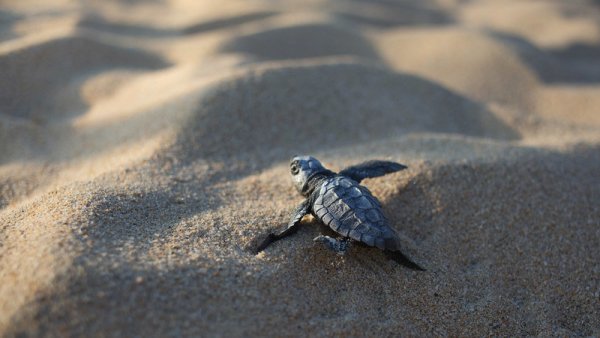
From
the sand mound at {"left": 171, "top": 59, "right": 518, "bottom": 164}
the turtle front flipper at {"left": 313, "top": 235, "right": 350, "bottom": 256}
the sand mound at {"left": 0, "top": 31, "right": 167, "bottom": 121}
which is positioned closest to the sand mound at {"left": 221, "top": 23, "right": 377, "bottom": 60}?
the sand mound at {"left": 0, "top": 31, "right": 167, "bottom": 121}

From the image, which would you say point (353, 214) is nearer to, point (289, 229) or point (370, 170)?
point (289, 229)

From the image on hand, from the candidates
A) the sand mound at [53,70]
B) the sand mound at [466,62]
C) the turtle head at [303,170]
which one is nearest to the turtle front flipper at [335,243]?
the turtle head at [303,170]

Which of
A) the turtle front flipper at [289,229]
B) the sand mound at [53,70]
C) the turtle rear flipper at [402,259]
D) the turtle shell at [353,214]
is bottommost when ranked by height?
the turtle rear flipper at [402,259]

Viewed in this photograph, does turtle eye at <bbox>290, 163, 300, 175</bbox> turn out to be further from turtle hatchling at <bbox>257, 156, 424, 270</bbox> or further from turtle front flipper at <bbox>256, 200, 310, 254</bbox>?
turtle front flipper at <bbox>256, 200, 310, 254</bbox>

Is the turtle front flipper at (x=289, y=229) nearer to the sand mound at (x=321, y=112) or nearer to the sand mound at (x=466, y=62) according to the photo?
the sand mound at (x=321, y=112)

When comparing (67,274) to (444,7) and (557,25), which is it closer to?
(557,25)

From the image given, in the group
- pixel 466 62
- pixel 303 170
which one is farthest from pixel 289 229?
pixel 466 62
